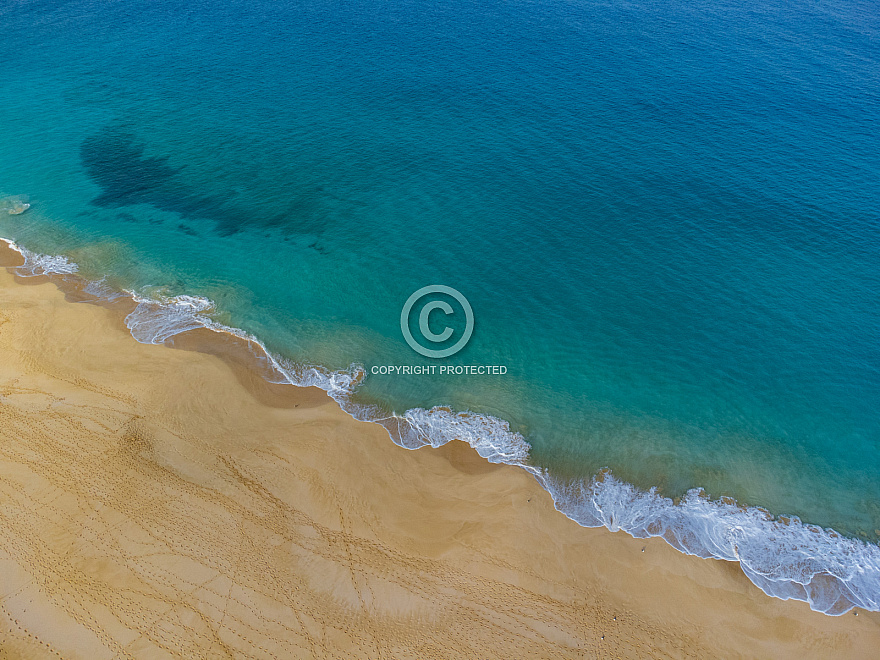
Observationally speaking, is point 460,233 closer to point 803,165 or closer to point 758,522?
point 758,522

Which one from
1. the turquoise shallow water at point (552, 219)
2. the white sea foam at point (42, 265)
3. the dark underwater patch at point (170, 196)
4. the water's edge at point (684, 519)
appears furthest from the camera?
the dark underwater patch at point (170, 196)

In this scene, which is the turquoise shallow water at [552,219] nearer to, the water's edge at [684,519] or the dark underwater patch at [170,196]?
the water's edge at [684,519]

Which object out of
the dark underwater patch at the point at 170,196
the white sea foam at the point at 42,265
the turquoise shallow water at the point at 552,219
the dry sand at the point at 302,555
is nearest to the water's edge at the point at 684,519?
the turquoise shallow water at the point at 552,219

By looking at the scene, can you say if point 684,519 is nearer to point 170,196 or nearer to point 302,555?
point 302,555

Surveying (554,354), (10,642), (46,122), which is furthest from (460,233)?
(46,122)

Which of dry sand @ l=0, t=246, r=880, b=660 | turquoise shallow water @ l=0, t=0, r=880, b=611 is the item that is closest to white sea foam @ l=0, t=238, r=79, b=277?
Result: turquoise shallow water @ l=0, t=0, r=880, b=611

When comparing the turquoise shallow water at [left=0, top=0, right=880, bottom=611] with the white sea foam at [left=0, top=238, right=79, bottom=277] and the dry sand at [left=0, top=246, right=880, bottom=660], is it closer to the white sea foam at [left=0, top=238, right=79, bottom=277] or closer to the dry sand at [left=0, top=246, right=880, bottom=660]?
the white sea foam at [left=0, top=238, right=79, bottom=277]
